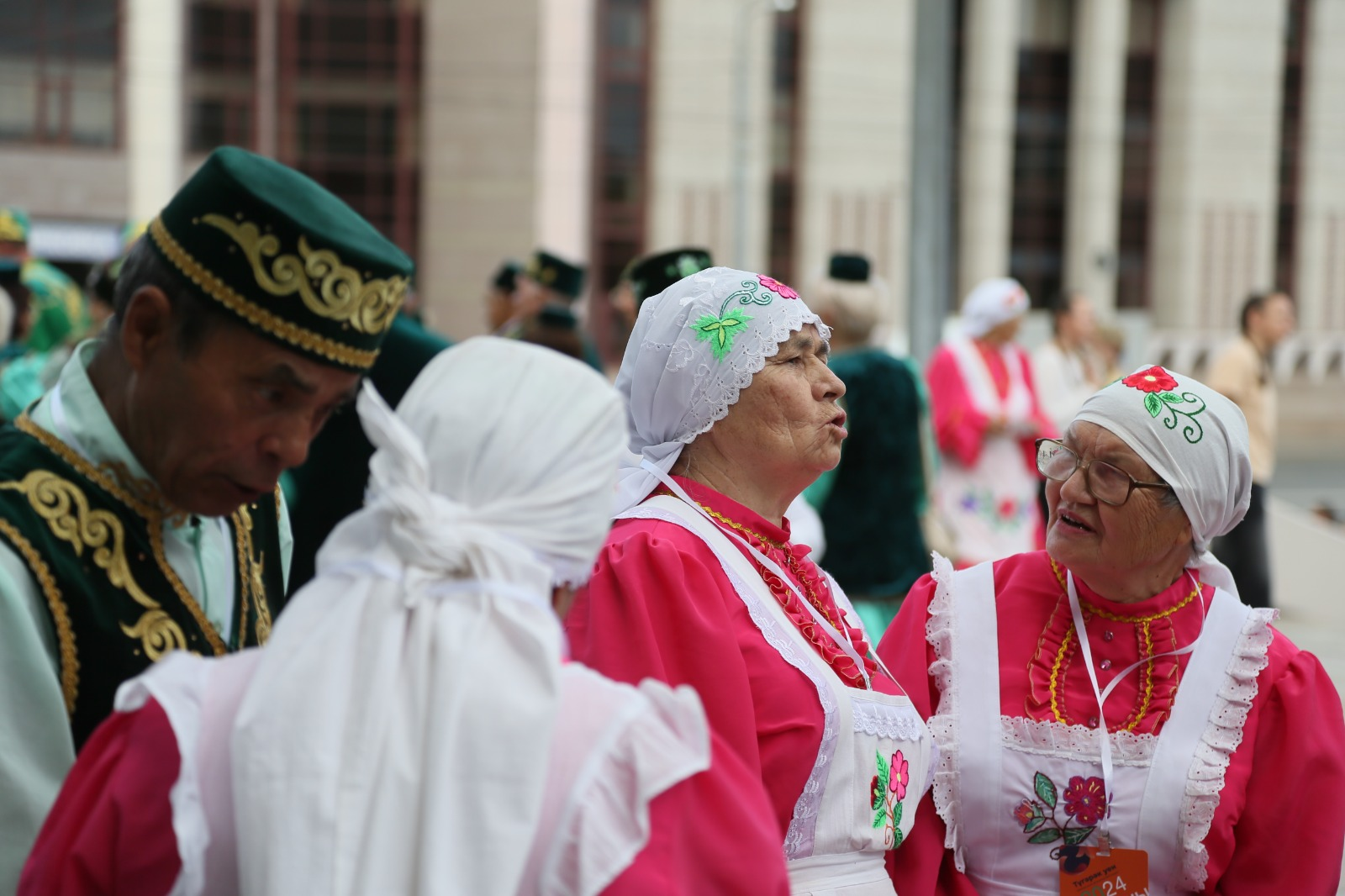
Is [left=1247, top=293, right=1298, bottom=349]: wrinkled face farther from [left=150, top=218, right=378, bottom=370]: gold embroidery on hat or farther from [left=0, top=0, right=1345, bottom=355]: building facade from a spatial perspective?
[left=0, top=0, right=1345, bottom=355]: building facade

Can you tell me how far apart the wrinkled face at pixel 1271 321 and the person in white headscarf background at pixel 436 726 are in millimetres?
7374

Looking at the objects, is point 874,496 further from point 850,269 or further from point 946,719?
point 946,719

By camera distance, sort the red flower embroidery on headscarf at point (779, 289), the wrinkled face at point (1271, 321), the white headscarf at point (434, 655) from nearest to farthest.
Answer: the white headscarf at point (434, 655)
the red flower embroidery on headscarf at point (779, 289)
the wrinkled face at point (1271, 321)

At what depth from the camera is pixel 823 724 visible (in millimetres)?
2375

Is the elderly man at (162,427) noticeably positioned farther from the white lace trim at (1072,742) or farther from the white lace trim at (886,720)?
the white lace trim at (1072,742)

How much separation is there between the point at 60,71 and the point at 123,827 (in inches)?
954

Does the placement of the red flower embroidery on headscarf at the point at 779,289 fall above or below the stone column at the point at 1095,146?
below

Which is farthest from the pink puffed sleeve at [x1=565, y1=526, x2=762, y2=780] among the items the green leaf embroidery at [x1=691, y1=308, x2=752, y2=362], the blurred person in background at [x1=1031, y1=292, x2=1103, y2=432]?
the blurred person in background at [x1=1031, y1=292, x2=1103, y2=432]

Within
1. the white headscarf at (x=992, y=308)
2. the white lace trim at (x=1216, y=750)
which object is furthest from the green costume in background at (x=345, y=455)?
the white headscarf at (x=992, y=308)

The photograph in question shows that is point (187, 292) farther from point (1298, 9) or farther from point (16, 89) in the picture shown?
point (1298, 9)

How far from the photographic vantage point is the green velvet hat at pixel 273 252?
5.88ft

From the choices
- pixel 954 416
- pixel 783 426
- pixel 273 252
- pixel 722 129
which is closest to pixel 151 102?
pixel 722 129

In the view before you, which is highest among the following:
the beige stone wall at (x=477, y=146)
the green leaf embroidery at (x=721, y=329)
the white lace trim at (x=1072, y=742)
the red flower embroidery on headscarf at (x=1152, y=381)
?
the beige stone wall at (x=477, y=146)

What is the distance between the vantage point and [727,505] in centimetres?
261
